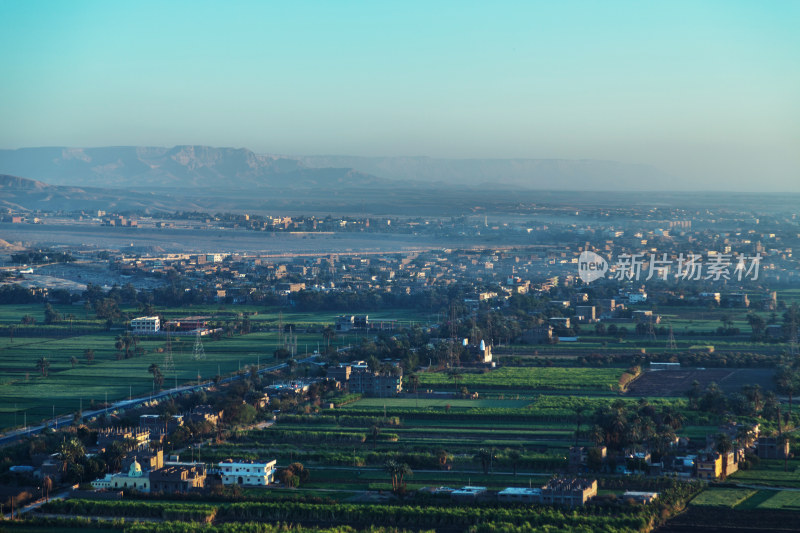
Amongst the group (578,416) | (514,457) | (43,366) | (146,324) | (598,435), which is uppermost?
(598,435)

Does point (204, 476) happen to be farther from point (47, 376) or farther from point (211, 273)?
point (211, 273)

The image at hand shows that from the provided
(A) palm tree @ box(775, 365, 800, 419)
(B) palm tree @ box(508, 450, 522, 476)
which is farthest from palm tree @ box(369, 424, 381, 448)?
(A) palm tree @ box(775, 365, 800, 419)

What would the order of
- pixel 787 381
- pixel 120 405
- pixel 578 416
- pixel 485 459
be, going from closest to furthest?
pixel 485 459, pixel 578 416, pixel 120 405, pixel 787 381

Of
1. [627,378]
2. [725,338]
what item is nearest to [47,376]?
[627,378]

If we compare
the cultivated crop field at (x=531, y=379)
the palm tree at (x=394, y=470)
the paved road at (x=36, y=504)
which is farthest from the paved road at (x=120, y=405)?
the palm tree at (x=394, y=470)

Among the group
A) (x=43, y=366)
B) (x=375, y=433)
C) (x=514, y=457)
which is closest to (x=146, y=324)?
(x=43, y=366)

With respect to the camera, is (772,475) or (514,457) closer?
(772,475)

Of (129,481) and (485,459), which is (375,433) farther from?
(129,481)

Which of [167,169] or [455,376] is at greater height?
[455,376]
